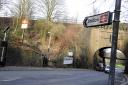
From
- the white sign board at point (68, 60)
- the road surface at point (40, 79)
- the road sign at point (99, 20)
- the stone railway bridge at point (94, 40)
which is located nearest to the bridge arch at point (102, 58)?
the stone railway bridge at point (94, 40)

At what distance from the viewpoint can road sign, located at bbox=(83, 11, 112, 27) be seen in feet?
27.1

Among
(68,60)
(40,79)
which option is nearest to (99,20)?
(40,79)

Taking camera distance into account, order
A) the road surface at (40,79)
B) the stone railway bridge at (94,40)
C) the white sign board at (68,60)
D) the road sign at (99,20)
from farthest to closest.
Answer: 1. the stone railway bridge at (94,40)
2. the white sign board at (68,60)
3. the road surface at (40,79)
4. the road sign at (99,20)

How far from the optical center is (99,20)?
8523 mm

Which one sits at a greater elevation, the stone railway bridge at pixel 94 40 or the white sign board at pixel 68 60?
the stone railway bridge at pixel 94 40

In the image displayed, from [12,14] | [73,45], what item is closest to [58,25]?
[73,45]

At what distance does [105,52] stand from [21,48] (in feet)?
95.9

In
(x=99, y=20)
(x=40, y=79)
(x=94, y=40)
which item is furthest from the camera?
(x=94, y=40)

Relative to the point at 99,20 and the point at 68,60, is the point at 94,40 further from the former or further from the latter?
the point at 99,20

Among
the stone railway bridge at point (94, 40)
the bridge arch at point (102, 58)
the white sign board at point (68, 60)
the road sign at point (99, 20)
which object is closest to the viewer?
the road sign at point (99, 20)

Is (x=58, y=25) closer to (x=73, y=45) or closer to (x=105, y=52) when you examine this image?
(x=73, y=45)

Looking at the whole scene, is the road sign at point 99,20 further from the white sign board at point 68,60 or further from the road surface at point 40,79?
the white sign board at point 68,60

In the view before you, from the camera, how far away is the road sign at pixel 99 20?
826cm

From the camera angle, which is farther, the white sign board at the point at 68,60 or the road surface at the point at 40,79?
the white sign board at the point at 68,60
